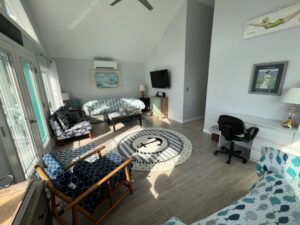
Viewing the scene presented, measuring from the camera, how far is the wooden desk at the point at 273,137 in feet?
6.78

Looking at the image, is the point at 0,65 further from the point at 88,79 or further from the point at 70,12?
the point at 88,79

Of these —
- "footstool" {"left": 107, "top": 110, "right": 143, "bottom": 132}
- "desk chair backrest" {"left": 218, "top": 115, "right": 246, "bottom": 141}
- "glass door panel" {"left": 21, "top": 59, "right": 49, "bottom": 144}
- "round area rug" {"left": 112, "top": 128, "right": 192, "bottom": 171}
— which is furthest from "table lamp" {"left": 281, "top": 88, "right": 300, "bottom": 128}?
"glass door panel" {"left": 21, "top": 59, "right": 49, "bottom": 144}

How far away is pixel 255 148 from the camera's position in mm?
2494

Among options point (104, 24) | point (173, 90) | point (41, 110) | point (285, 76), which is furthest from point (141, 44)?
point (285, 76)

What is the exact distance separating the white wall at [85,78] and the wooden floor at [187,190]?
433 centimetres

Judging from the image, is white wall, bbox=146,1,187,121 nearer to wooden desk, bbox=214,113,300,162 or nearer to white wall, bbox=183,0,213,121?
white wall, bbox=183,0,213,121

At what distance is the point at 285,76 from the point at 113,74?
17.5 ft

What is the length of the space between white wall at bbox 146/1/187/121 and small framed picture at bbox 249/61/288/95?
2049 mm

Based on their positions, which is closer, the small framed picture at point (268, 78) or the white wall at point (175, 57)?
the small framed picture at point (268, 78)

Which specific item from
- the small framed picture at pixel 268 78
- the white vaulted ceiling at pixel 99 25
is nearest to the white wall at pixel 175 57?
the white vaulted ceiling at pixel 99 25

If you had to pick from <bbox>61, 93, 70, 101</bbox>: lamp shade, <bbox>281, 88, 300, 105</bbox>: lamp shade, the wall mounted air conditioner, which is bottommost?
<bbox>61, 93, 70, 101</bbox>: lamp shade

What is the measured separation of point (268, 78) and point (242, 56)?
661mm

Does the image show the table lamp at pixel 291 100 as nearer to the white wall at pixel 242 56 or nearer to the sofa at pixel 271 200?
the white wall at pixel 242 56

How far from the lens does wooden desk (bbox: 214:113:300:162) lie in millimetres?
2067
